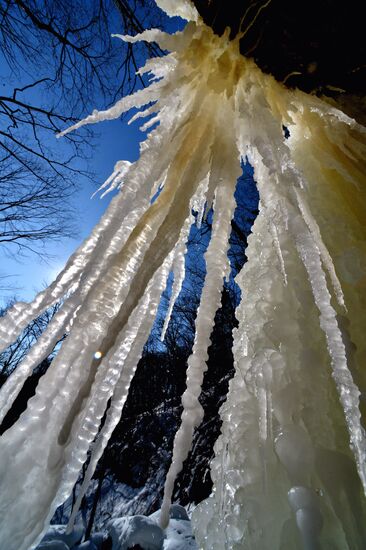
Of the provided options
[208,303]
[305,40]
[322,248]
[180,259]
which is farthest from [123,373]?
[305,40]

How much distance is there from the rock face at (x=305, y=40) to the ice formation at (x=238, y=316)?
0.04 m

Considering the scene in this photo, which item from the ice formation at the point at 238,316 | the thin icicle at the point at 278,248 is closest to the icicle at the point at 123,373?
the ice formation at the point at 238,316

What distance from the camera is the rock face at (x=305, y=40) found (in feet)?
2.30

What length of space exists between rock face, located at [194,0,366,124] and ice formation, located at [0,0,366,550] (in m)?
0.04

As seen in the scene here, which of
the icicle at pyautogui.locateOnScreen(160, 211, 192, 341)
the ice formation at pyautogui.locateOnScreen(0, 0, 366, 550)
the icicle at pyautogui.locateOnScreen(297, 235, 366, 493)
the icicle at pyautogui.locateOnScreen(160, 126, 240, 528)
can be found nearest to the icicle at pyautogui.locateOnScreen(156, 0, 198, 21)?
the ice formation at pyautogui.locateOnScreen(0, 0, 366, 550)

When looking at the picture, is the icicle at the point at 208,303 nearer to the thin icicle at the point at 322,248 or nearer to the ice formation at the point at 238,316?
the ice formation at the point at 238,316

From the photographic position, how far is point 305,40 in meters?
0.72

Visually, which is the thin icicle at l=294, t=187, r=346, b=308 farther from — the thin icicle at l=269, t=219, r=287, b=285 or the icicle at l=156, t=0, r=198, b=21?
the icicle at l=156, t=0, r=198, b=21

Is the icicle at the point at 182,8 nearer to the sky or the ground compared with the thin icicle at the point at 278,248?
nearer to the sky

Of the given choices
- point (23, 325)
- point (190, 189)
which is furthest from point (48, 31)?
point (23, 325)

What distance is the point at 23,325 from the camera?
23.0 inches

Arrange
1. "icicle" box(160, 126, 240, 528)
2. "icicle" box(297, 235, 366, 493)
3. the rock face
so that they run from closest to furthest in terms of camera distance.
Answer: "icicle" box(297, 235, 366, 493) < "icicle" box(160, 126, 240, 528) < the rock face

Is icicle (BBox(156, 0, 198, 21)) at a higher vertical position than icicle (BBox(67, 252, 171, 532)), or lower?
higher

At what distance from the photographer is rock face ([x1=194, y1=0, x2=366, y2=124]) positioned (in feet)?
2.30
